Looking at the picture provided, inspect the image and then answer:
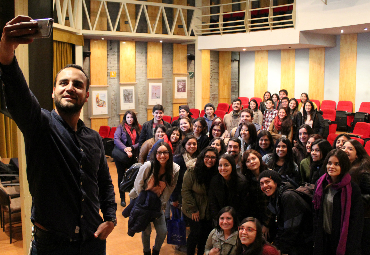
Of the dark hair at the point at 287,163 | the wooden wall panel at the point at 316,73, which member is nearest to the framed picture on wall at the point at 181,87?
the wooden wall panel at the point at 316,73

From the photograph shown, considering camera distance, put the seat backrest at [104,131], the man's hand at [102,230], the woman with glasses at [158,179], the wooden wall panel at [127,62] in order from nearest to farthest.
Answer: the man's hand at [102,230]
the woman with glasses at [158,179]
the seat backrest at [104,131]
the wooden wall panel at [127,62]

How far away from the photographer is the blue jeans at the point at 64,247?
5.51 feet

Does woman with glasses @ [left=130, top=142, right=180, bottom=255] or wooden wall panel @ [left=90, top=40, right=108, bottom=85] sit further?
wooden wall panel @ [left=90, top=40, right=108, bottom=85]

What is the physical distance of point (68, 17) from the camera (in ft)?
41.5

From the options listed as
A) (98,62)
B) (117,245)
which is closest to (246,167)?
(117,245)

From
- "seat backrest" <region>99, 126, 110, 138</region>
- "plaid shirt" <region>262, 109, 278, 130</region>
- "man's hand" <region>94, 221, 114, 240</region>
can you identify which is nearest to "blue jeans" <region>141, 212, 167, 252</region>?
"man's hand" <region>94, 221, 114, 240</region>

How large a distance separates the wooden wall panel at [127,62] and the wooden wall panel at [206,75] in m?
2.91

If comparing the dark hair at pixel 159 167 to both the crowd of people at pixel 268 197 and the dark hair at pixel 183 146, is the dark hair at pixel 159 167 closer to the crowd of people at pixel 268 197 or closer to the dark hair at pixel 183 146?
the crowd of people at pixel 268 197

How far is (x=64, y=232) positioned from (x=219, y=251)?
8.33ft

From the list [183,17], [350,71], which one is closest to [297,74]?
[350,71]

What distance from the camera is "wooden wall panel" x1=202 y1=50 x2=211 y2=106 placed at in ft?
51.3

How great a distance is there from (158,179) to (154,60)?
11.3 meters

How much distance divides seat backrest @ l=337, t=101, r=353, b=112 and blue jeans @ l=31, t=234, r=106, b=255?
1382 cm

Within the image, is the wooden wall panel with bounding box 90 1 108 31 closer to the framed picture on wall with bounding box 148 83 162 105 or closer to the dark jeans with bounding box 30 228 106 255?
the framed picture on wall with bounding box 148 83 162 105
